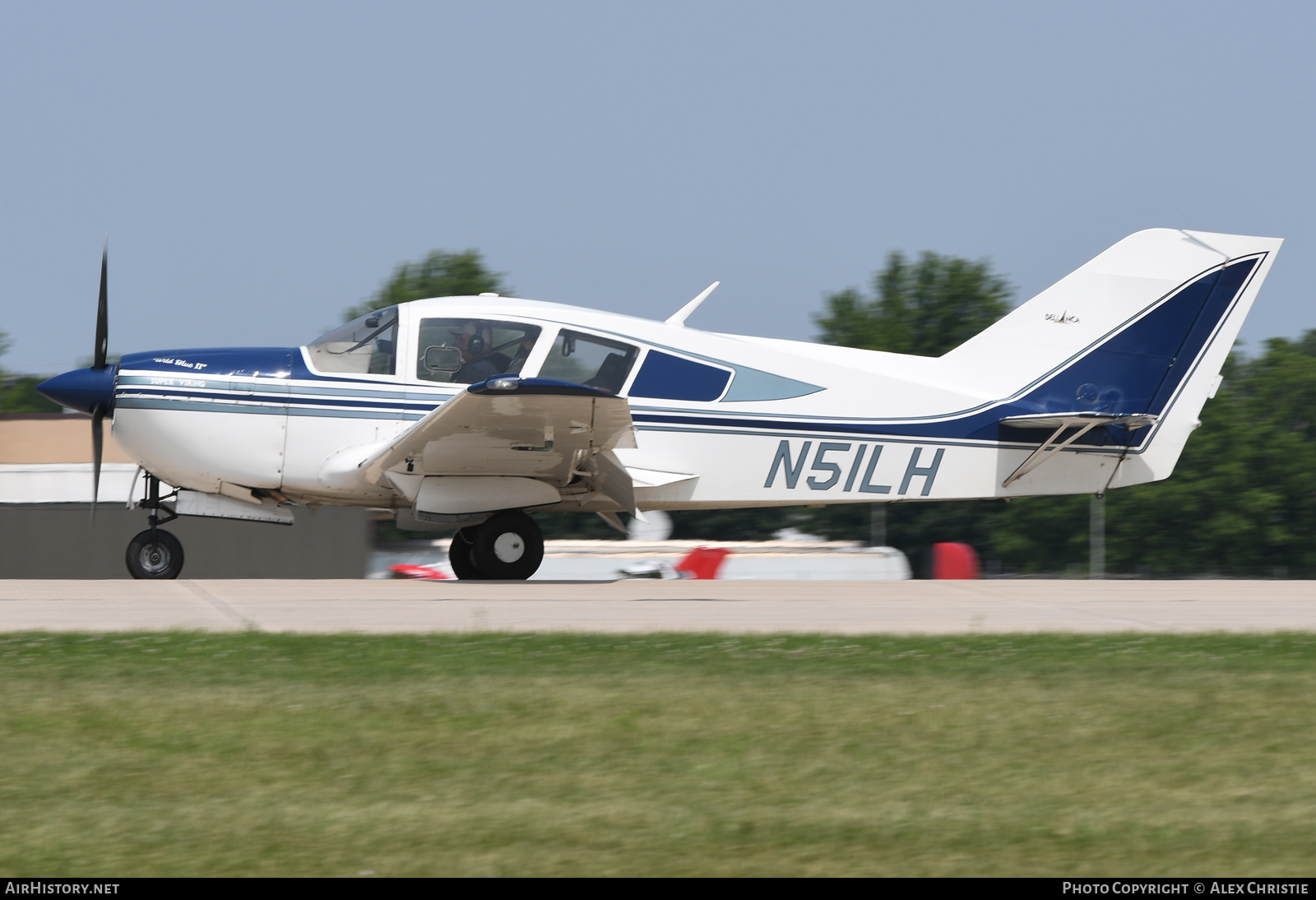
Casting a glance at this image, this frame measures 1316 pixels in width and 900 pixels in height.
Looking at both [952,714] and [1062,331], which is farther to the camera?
[1062,331]

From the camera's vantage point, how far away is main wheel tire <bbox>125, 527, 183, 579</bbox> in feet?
39.6

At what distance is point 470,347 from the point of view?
12.2 m

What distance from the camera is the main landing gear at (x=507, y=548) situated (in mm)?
12195

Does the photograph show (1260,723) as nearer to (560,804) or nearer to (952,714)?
(952,714)

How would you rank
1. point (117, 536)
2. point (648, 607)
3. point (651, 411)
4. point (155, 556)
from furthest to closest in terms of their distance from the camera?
point (117, 536) < point (651, 411) < point (155, 556) < point (648, 607)

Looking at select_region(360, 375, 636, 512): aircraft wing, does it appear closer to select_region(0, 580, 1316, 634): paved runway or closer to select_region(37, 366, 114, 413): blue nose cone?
select_region(0, 580, 1316, 634): paved runway

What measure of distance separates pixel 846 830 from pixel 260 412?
365 inches

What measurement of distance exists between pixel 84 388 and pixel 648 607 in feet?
19.7

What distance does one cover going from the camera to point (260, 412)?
12.1 m

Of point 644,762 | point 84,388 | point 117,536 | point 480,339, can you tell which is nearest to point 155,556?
point 84,388

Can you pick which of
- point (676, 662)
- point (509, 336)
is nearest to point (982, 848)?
point (676, 662)

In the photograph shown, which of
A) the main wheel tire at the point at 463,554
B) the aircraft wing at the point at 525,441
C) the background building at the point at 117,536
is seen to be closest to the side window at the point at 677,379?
the aircraft wing at the point at 525,441

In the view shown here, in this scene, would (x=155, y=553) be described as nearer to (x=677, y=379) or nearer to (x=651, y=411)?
(x=651, y=411)

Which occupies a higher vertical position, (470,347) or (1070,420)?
(470,347)
